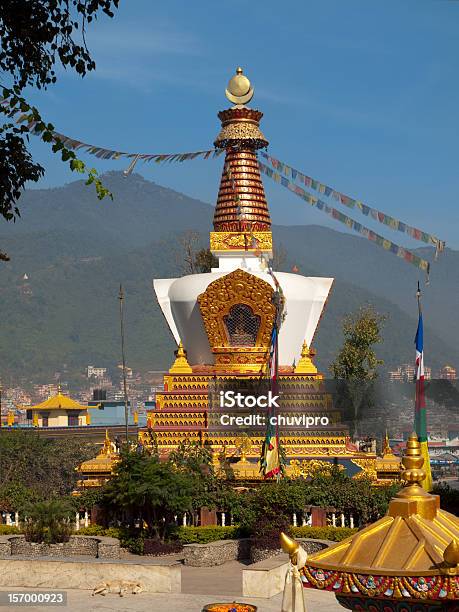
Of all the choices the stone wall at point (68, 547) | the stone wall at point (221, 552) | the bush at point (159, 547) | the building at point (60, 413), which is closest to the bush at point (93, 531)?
the stone wall at point (68, 547)

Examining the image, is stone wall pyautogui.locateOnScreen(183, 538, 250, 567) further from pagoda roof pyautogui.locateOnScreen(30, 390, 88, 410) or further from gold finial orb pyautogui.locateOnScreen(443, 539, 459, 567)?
pagoda roof pyautogui.locateOnScreen(30, 390, 88, 410)

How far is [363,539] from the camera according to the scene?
26.7 feet

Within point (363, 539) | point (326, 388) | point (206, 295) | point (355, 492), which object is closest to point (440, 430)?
point (326, 388)

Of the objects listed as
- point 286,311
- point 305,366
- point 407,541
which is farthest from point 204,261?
point 407,541

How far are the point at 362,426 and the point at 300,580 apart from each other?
81.9 feet

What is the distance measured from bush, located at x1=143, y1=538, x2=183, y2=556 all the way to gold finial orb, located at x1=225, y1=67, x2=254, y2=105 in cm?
1814

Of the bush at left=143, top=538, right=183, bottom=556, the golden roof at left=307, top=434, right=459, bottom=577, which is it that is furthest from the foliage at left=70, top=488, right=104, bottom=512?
the golden roof at left=307, top=434, right=459, bottom=577

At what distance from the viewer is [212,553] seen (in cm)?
2069

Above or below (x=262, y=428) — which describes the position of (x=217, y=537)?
below

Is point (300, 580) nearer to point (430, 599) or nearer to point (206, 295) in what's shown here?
point (430, 599)

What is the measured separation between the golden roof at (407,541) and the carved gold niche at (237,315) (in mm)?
24799

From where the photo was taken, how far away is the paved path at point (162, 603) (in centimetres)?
1683

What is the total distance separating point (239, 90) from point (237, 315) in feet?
24.2

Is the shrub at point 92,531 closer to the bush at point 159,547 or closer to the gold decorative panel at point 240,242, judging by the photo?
the bush at point 159,547
